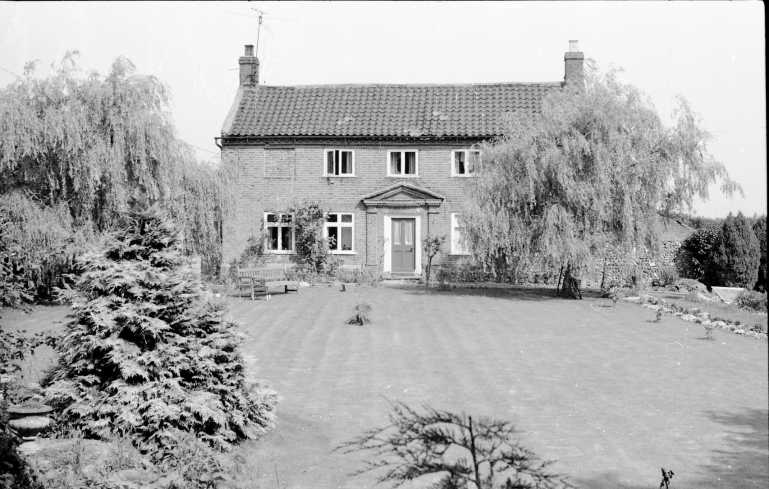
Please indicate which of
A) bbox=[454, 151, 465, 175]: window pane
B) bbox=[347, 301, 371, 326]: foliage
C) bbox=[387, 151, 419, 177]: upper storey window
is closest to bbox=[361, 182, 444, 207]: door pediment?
bbox=[387, 151, 419, 177]: upper storey window

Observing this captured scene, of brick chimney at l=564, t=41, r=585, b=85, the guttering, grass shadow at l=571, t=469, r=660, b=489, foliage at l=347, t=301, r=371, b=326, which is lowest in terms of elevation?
grass shadow at l=571, t=469, r=660, b=489

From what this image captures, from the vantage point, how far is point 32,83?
21672mm

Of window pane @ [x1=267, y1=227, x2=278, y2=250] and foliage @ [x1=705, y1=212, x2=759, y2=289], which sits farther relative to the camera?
window pane @ [x1=267, y1=227, x2=278, y2=250]

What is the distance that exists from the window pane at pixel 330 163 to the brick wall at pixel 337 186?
28cm

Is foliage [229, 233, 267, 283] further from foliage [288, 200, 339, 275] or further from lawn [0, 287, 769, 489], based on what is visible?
lawn [0, 287, 769, 489]

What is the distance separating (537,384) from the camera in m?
13.8

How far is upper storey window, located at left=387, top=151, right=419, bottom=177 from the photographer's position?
32.2m

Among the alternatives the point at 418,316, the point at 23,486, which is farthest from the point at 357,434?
the point at 418,316

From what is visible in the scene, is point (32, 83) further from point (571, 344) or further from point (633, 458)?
point (633, 458)

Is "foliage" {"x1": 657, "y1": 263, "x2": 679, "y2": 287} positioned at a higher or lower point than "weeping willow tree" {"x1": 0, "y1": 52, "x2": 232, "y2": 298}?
lower

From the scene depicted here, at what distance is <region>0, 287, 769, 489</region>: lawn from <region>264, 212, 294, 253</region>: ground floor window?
847 cm

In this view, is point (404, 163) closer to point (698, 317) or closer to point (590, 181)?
point (590, 181)

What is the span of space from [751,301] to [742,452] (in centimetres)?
1631

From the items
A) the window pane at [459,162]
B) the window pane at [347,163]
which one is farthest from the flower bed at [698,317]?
the window pane at [347,163]
